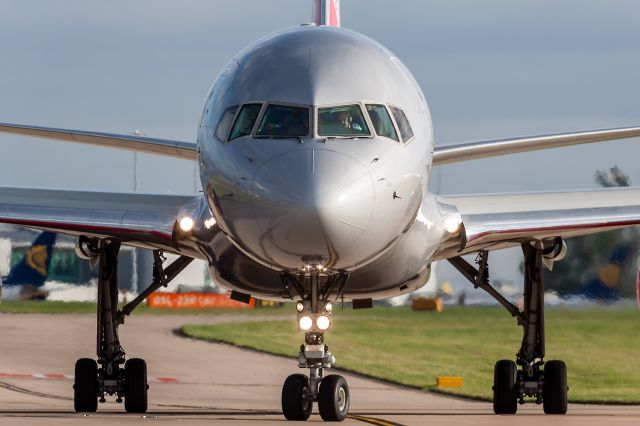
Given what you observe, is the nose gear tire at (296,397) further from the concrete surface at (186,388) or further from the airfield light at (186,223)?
the airfield light at (186,223)

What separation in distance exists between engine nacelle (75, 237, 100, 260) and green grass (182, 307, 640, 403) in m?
10.6

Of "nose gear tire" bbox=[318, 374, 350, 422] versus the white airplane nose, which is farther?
"nose gear tire" bbox=[318, 374, 350, 422]

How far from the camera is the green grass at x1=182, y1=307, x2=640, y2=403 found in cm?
3647

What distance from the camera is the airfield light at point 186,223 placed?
867 inches

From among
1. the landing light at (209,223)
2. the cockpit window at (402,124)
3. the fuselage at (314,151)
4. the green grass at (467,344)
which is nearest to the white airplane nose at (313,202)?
the fuselage at (314,151)

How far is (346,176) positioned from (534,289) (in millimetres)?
8157

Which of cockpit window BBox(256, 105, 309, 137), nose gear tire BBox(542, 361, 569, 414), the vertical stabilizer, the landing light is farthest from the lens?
the vertical stabilizer

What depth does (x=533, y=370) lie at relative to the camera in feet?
81.7

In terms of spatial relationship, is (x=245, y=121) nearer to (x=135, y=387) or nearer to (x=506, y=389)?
(x=135, y=387)

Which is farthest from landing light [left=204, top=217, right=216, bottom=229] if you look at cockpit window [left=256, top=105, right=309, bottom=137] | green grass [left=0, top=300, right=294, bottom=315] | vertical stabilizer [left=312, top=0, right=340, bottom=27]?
green grass [left=0, top=300, right=294, bottom=315]

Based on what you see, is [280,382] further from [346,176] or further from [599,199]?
[346,176]

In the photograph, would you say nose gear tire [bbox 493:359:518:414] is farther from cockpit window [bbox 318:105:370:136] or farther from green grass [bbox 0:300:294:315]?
green grass [bbox 0:300:294:315]

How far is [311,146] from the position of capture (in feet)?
60.0

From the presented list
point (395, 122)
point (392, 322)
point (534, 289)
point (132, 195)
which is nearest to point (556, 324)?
point (392, 322)
